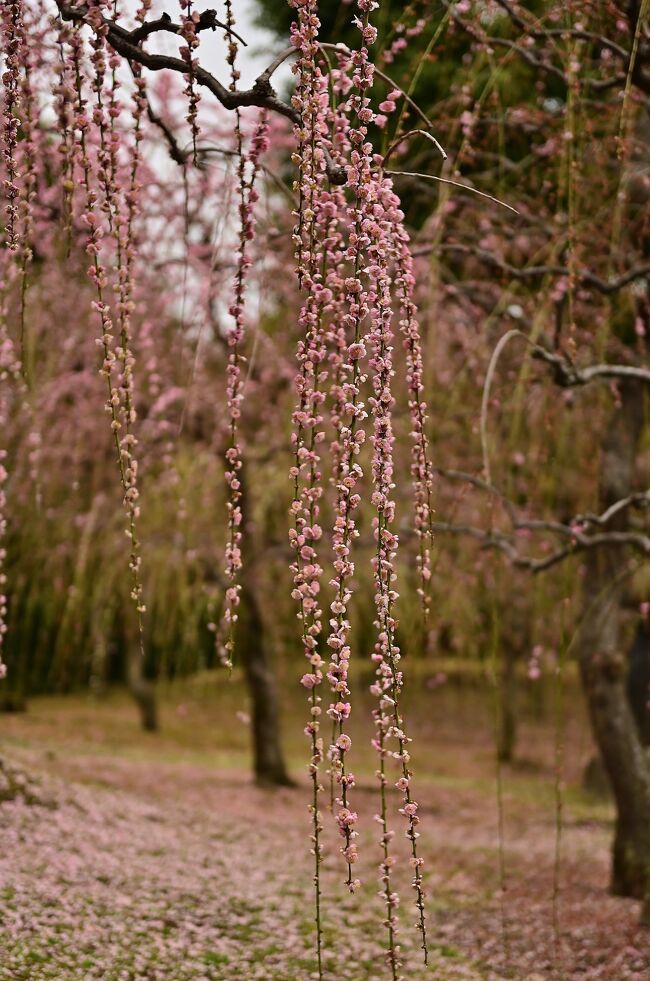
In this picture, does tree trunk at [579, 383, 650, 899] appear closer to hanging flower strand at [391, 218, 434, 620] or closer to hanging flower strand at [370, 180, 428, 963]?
hanging flower strand at [391, 218, 434, 620]

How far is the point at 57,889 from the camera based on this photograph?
3.09 meters

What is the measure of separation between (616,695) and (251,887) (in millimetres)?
1553

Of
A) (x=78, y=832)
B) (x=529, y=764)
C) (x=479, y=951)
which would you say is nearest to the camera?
(x=479, y=951)

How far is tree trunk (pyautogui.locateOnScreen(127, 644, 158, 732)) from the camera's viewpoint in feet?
27.8

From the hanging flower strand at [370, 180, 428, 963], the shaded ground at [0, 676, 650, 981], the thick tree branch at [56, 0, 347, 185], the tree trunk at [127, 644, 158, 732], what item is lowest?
the shaded ground at [0, 676, 650, 981]

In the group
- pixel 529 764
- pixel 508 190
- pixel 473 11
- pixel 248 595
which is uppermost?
pixel 508 190

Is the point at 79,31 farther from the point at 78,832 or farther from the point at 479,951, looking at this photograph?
the point at 78,832

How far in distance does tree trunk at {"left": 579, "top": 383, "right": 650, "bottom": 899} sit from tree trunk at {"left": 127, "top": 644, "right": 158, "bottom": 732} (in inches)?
196

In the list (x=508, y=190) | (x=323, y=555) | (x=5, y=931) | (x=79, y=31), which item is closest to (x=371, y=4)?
(x=79, y=31)

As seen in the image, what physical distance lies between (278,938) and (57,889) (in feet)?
2.22

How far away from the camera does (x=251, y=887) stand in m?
3.63

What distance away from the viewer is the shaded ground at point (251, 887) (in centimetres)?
275

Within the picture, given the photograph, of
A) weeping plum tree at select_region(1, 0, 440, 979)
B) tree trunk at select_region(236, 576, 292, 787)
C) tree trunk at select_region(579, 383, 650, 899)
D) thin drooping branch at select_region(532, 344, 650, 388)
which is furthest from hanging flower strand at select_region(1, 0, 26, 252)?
tree trunk at select_region(236, 576, 292, 787)

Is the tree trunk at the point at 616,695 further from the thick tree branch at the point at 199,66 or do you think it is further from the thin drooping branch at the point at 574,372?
the thick tree branch at the point at 199,66
